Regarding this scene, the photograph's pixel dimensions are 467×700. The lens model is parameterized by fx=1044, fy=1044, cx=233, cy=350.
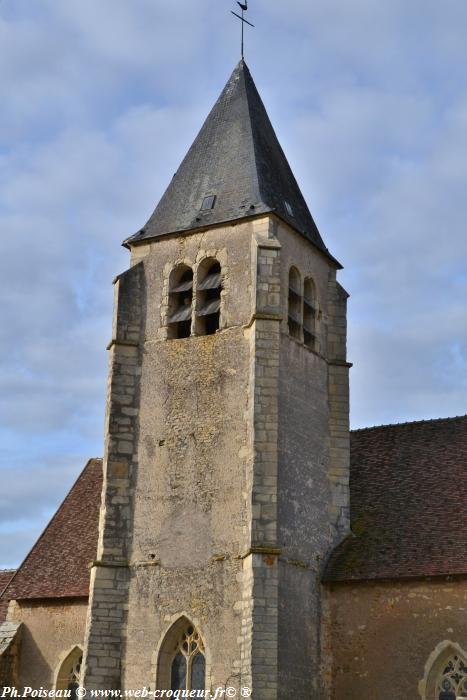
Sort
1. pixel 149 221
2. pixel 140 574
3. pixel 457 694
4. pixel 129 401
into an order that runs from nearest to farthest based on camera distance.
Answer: pixel 457 694, pixel 140 574, pixel 129 401, pixel 149 221

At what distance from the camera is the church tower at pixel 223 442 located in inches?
703

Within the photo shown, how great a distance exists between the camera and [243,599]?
17.5 m

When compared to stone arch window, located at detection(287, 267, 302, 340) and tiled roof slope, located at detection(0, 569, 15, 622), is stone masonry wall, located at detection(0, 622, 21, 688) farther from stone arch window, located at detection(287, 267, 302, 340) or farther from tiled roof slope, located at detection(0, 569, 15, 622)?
stone arch window, located at detection(287, 267, 302, 340)

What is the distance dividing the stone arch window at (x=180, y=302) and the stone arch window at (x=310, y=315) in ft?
7.66

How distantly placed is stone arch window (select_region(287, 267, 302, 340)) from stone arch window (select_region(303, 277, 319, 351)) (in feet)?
1.06

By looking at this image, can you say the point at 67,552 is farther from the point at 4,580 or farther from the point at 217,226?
the point at 217,226

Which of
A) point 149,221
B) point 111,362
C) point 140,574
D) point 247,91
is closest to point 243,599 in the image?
point 140,574

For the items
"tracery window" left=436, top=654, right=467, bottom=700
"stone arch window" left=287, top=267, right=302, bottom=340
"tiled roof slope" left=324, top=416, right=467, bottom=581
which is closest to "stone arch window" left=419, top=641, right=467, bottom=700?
"tracery window" left=436, top=654, right=467, bottom=700

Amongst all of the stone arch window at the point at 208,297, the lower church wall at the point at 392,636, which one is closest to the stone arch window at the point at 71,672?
the lower church wall at the point at 392,636

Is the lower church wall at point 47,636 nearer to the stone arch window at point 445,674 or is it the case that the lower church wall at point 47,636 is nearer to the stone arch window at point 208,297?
the stone arch window at point 208,297

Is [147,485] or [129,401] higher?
[129,401]

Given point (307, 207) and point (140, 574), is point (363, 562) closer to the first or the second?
point (140, 574)

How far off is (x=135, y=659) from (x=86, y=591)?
112 inches

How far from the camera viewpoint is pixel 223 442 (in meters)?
18.9
